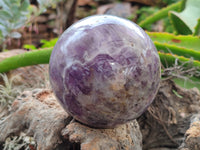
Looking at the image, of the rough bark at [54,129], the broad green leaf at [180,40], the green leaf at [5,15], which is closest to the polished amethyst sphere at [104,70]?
the rough bark at [54,129]

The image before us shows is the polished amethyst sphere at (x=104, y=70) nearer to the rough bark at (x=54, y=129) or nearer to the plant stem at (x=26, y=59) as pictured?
the rough bark at (x=54, y=129)

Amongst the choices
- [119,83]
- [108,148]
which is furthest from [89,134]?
[119,83]

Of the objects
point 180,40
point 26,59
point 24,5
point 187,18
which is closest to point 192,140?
point 180,40

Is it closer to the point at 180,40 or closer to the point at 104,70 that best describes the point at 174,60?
the point at 180,40

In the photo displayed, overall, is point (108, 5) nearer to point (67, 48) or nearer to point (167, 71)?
point (167, 71)

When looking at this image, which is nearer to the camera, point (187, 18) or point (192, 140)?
point (192, 140)

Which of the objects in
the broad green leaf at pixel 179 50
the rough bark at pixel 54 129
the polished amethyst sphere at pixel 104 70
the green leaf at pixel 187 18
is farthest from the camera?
the green leaf at pixel 187 18
